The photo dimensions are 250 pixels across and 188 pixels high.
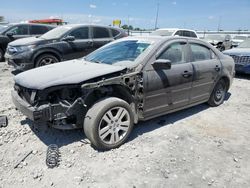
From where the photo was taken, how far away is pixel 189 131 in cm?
414

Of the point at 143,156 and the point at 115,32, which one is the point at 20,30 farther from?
the point at 143,156

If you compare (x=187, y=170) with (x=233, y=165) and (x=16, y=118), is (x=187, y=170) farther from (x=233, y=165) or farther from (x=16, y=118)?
(x=16, y=118)

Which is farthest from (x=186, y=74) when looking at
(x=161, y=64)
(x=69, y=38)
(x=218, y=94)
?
(x=69, y=38)

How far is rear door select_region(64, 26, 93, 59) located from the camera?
25.9ft

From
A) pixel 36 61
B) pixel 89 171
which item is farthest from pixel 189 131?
pixel 36 61

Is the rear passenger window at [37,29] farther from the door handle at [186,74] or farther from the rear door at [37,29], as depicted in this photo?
the door handle at [186,74]

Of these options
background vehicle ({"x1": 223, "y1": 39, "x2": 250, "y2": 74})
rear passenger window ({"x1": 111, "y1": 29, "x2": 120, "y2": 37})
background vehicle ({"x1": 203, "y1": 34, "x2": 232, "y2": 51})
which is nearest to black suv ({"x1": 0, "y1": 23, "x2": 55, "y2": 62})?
rear passenger window ({"x1": 111, "y1": 29, "x2": 120, "y2": 37})

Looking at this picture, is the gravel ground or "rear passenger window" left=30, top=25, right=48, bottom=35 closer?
the gravel ground

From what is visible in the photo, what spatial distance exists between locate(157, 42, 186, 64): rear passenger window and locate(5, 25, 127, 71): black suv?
4.55 m

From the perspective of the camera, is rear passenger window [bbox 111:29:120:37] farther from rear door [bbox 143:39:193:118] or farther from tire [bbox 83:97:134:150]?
tire [bbox 83:97:134:150]

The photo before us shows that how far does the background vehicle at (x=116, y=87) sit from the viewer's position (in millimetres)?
3166

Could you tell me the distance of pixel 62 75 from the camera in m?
3.33

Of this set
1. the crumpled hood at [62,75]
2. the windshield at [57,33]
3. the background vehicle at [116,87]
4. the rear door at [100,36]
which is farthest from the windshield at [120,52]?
the rear door at [100,36]

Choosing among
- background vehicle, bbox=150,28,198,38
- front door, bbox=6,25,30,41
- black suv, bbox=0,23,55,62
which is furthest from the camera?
background vehicle, bbox=150,28,198,38
